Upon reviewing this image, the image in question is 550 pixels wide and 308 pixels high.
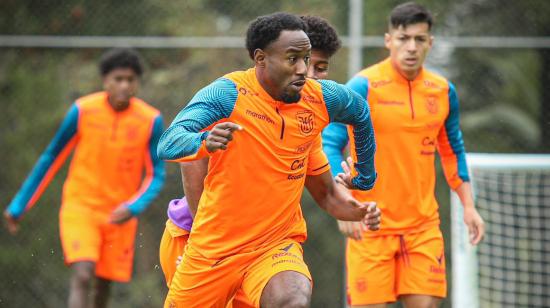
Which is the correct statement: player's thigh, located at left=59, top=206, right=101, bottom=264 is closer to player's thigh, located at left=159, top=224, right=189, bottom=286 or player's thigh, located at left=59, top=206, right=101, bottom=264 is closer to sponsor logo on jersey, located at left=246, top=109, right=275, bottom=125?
player's thigh, located at left=159, top=224, right=189, bottom=286

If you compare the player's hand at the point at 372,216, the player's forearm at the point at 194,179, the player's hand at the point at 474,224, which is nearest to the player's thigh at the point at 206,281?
the player's forearm at the point at 194,179

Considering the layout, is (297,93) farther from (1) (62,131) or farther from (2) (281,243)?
(1) (62,131)

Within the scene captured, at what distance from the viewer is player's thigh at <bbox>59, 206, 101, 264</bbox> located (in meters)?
7.12

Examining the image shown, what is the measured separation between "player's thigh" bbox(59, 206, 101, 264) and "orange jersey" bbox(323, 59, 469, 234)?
2.57 metres

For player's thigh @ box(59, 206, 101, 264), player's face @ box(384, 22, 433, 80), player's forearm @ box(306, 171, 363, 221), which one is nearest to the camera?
player's forearm @ box(306, 171, 363, 221)

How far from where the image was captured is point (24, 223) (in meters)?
8.94

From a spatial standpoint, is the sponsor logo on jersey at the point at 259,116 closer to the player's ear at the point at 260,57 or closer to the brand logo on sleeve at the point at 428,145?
the player's ear at the point at 260,57

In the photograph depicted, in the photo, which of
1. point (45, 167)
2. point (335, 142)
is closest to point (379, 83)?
point (335, 142)

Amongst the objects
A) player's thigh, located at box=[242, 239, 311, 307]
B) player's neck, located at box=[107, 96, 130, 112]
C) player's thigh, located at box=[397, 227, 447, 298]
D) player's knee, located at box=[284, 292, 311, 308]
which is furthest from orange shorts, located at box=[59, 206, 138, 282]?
player's knee, located at box=[284, 292, 311, 308]

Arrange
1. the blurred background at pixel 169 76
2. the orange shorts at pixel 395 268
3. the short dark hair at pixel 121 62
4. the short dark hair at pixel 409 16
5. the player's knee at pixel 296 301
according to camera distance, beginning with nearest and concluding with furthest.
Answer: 1. the player's knee at pixel 296 301
2. the orange shorts at pixel 395 268
3. the short dark hair at pixel 409 16
4. the short dark hair at pixel 121 62
5. the blurred background at pixel 169 76

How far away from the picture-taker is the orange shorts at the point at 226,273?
425 cm

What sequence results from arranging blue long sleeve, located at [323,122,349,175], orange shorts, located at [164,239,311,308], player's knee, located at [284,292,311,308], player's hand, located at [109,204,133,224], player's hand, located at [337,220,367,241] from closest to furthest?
player's knee, located at [284,292,311,308]
orange shorts, located at [164,239,311,308]
player's hand, located at [337,220,367,241]
blue long sleeve, located at [323,122,349,175]
player's hand, located at [109,204,133,224]

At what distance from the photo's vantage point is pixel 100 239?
7363 mm

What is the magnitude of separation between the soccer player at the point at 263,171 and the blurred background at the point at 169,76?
4319 mm
